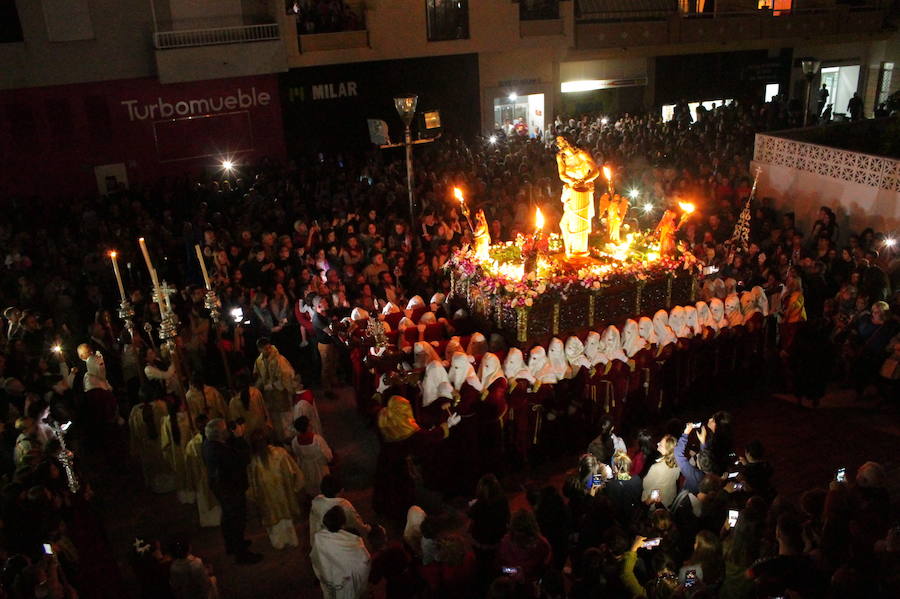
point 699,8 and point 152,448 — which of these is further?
point 699,8

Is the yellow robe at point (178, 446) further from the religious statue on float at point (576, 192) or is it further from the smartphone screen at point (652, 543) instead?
the religious statue on float at point (576, 192)

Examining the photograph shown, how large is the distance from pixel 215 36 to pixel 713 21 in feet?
54.0

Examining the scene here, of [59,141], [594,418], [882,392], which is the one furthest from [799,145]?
[59,141]

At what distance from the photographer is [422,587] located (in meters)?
5.79

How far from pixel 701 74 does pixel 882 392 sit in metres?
20.7

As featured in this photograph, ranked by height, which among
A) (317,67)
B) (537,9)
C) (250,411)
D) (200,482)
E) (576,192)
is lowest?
(200,482)

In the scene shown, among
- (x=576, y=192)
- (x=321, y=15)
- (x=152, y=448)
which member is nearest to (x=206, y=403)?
(x=152, y=448)

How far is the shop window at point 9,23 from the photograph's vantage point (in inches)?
663

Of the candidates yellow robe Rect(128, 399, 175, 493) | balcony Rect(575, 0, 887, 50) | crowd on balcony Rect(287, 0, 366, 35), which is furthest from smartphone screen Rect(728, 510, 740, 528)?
balcony Rect(575, 0, 887, 50)

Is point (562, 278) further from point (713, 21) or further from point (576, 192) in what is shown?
point (713, 21)

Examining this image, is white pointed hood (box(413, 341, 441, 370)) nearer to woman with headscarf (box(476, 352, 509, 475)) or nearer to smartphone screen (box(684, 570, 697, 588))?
woman with headscarf (box(476, 352, 509, 475))

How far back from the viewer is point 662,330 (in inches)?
367

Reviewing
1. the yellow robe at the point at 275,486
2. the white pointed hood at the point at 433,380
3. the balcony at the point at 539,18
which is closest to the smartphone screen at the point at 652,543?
the white pointed hood at the point at 433,380

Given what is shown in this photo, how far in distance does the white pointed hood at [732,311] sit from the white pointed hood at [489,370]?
3.47 meters
